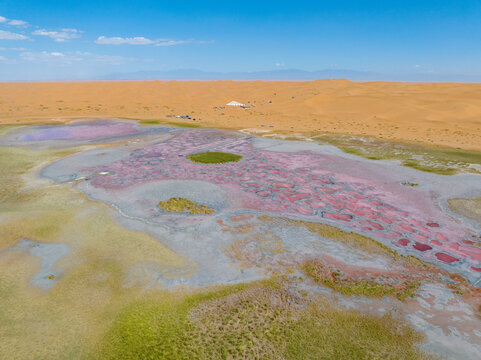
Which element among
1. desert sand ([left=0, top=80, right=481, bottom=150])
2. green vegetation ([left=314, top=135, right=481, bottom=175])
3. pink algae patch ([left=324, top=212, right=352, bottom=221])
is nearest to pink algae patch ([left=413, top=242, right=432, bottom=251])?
pink algae patch ([left=324, top=212, right=352, bottom=221])

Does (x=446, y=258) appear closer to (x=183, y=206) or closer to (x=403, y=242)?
(x=403, y=242)

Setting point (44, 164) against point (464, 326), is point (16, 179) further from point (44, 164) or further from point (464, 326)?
point (464, 326)

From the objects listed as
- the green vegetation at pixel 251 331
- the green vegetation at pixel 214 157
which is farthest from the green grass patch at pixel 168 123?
the green vegetation at pixel 251 331

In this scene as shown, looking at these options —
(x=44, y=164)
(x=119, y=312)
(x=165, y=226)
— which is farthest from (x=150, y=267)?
(x=44, y=164)

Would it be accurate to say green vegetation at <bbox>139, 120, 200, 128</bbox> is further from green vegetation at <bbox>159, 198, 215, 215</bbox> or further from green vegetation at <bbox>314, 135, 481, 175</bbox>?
green vegetation at <bbox>159, 198, 215, 215</bbox>

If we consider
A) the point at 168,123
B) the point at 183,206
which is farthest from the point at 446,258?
the point at 168,123

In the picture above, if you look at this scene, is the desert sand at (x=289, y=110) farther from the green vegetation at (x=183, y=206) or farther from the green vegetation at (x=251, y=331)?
the green vegetation at (x=251, y=331)
